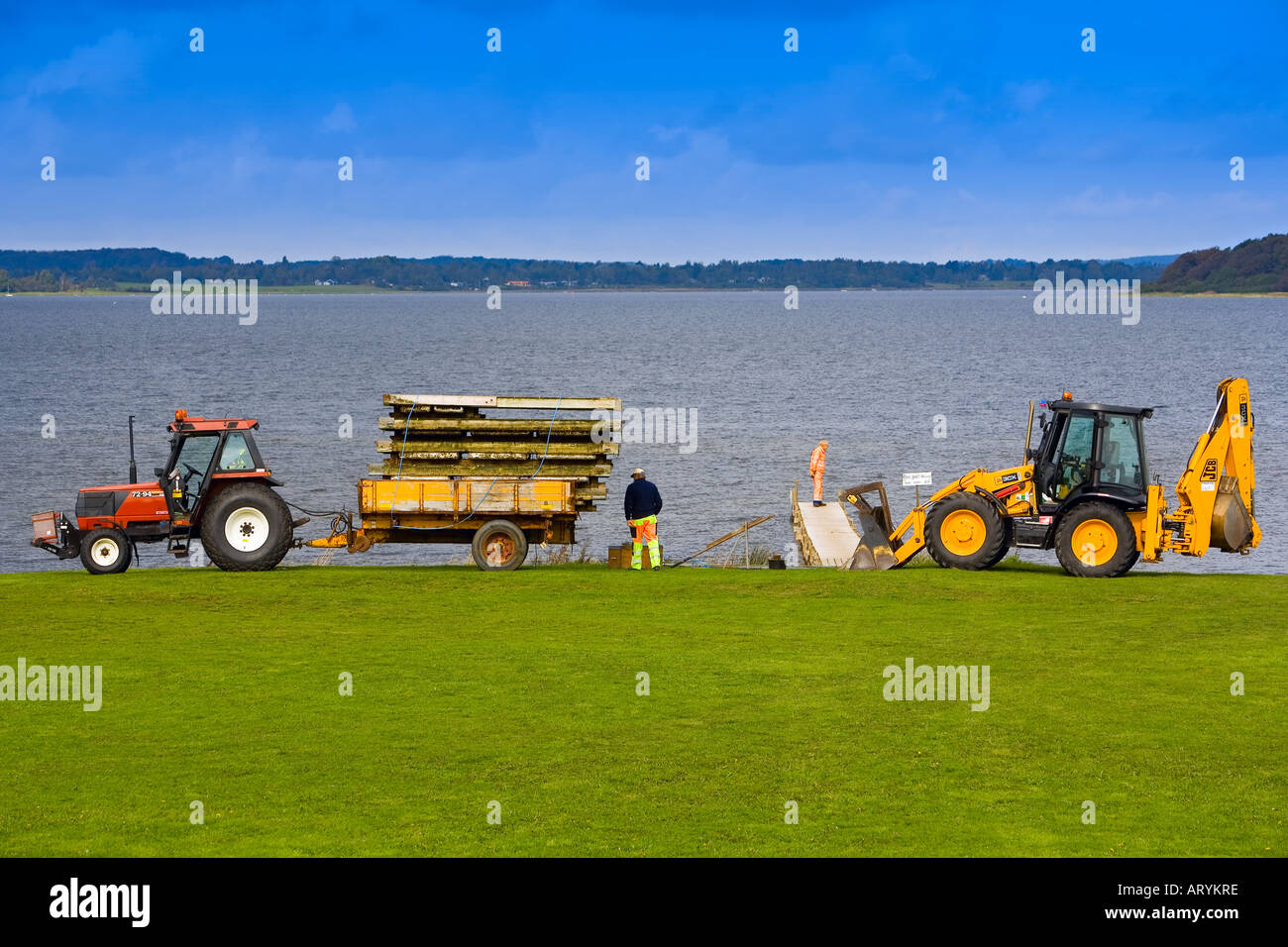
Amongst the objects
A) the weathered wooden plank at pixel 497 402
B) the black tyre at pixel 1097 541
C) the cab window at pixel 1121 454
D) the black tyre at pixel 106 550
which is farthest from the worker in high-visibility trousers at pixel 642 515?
the black tyre at pixel 106 550

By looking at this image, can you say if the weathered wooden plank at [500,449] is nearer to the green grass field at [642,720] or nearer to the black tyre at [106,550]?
the green grass field at [642,720]

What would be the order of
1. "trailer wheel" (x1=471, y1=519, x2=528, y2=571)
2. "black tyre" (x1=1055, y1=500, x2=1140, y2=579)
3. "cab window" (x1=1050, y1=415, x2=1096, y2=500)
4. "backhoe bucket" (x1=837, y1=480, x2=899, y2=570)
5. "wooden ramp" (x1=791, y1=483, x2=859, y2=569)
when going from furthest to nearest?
"wooden ramp" (x1=791, y1=483, x2=859, y2=569) → "backhoe bucket" (x1=837, y1=480, x2=899, y2=570) → "trailer wheel" (x1=471, y1=519, x2=528, y2=571) → "cab window" (x1=1050, y1=415, x2=1096, y2=500) → "black tyre" (x1=1055, y1=500, x2=1140, y2=579)

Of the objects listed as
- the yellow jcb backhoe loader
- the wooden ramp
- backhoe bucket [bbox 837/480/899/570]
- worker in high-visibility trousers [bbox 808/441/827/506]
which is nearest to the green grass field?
the yellow jcb backhoe loader

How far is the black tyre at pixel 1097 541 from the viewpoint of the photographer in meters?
25.6

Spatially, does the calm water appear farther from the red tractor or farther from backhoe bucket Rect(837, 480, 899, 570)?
backhoe bucket Rect(837, 480, 899, 570)

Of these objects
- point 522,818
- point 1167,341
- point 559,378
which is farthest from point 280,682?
point 1167,341

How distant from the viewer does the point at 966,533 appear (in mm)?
26656

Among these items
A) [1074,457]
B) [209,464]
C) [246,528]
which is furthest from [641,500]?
[1074,457]

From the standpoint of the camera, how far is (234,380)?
102312 millimetres

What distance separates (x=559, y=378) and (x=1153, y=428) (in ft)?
147

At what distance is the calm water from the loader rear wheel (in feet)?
50.9

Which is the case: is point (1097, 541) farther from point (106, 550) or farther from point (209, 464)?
point (106, 550)

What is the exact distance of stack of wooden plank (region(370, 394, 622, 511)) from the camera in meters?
27.1
